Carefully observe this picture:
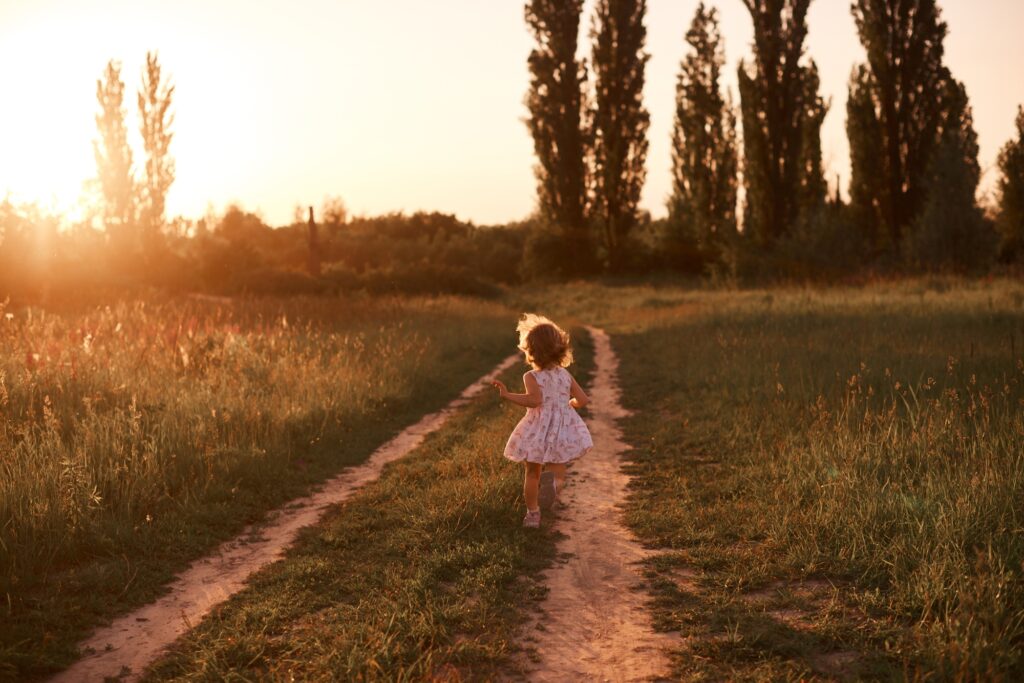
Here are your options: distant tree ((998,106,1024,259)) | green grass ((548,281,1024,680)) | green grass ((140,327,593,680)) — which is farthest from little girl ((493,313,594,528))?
distant tree ((998,106,1024,259))

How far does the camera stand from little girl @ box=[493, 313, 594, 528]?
20.9ft

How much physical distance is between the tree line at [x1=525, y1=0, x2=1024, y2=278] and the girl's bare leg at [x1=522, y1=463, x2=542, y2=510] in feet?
90.0

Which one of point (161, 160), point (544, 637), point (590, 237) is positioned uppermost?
point (161, 160)

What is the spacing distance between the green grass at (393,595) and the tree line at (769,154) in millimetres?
27722

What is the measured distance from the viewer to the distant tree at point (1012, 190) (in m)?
43.4

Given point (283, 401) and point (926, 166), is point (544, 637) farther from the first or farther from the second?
point (926, 166)

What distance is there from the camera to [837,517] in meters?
5.68

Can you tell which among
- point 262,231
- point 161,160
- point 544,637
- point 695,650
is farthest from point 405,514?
point 262,231

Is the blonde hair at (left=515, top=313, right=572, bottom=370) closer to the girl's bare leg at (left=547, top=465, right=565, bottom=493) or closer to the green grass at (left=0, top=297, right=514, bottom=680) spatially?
the girl's bare leg at (left=547, top=465, right=565, bottom=493)

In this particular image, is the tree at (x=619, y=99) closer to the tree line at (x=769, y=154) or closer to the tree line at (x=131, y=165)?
the tree line at (x=769, y=154)

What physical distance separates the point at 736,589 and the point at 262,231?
57219mm

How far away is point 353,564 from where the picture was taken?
561 centimetres

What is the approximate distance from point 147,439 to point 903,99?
3333 centimetres

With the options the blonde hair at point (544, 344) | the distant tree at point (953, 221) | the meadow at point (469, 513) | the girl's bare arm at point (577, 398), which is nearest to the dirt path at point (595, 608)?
the meadow at point (469, 513)
